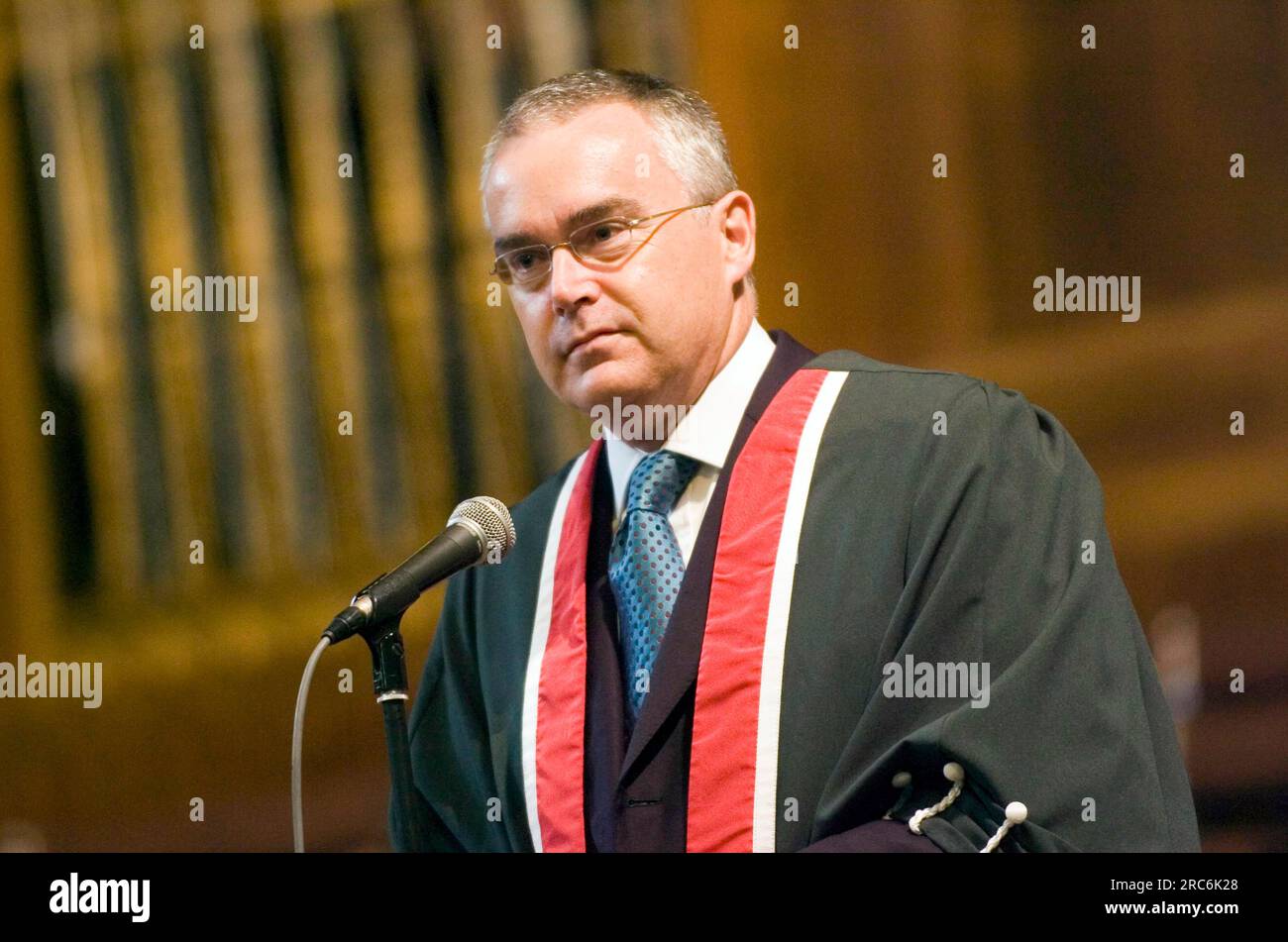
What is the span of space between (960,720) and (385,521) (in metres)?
3.16

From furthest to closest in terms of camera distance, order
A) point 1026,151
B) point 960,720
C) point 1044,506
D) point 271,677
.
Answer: point 271,677 < point 1026,151 < point 1044,506 < point 960,720

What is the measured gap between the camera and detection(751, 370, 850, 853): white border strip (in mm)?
2594

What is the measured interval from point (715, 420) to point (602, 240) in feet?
1.17

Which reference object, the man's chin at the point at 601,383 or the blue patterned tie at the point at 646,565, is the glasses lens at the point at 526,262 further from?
the blue patterned tie at the point at 646,565

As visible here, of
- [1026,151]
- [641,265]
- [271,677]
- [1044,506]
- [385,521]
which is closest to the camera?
[1044,506]

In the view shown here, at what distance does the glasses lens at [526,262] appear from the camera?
2.85m

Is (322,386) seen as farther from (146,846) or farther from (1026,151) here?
(1026,151)

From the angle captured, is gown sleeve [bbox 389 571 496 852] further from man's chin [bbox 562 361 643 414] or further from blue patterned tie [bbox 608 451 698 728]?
man's chin [bbox 562 361 643 414]

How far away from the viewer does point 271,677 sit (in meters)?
4.81

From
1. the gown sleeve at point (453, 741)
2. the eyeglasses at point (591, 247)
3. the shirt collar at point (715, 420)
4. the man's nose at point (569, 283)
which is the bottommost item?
the gown sleeve at point (453, 741)

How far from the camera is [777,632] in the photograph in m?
2.67

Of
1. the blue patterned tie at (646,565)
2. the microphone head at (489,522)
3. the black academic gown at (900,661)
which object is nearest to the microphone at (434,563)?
the microphone head at (489,522)

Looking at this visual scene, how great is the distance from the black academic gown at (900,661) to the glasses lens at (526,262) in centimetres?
42

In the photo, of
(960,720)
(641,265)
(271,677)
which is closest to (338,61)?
(271,677)
